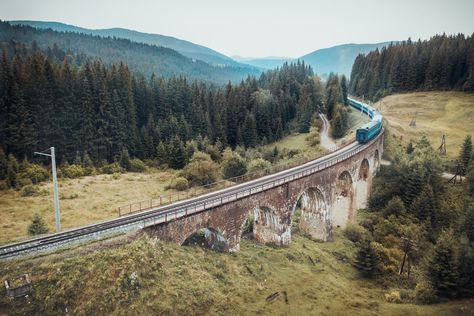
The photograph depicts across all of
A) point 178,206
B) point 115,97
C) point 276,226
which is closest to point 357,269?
point 276,226

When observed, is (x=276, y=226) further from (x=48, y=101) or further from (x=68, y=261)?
(x=48, y=101)

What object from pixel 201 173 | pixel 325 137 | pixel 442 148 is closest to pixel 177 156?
pixel 201 173

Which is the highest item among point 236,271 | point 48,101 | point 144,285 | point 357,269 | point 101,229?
point 48,101

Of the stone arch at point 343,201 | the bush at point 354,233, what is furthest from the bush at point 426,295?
the stone arch at point 343,201

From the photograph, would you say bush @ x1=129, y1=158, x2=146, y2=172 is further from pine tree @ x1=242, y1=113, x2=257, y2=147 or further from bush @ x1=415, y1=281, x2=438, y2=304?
bush @ x1=415, y1=281, x2=438, y2=304

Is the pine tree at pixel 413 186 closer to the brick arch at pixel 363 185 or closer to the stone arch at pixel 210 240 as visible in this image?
the brick arch at pixel 363 185

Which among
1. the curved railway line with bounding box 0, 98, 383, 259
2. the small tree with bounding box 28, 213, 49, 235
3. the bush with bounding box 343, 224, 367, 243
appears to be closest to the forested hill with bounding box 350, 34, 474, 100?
the bush with bounding box 343, 224, 367, 243

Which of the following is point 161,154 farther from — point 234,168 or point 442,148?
point 442,148
